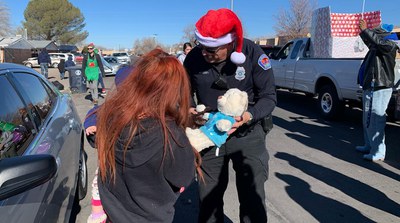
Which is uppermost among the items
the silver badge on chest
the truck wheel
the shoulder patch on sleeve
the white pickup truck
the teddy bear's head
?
the shoulder patch on sleeve

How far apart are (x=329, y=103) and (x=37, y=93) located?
21.6ft

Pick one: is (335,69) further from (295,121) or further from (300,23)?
(300,23)

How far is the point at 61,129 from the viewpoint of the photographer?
9.21 feet

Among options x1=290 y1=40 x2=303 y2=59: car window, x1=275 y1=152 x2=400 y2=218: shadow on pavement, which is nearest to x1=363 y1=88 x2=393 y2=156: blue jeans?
x1=275 y1=152 x2=400 y2=218: shadow on pavement

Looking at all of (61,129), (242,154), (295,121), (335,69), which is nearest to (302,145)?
(295,121)

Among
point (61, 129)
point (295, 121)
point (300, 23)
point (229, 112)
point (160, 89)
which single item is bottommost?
point (295, 121)

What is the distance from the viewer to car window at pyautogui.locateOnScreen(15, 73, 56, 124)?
2742mm

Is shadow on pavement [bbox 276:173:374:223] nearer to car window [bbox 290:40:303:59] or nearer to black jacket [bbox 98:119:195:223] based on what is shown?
black jacket [bbox 98:119:195:223]

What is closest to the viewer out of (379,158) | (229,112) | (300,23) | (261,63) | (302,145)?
(229,112)

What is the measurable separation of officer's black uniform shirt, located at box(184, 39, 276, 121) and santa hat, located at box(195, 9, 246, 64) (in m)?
0.22

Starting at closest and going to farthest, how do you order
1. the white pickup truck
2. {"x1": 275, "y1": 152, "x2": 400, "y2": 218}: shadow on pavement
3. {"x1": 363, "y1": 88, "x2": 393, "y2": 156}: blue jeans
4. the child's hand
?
the child's hand
{"x1": 275, "y1": 152, "x2": 400, "y2": 218}: shadow on pavement
{"x1": 363, "y1": 88, "x2": 393, "y2": 156}: blue jeans
the white pickup truck

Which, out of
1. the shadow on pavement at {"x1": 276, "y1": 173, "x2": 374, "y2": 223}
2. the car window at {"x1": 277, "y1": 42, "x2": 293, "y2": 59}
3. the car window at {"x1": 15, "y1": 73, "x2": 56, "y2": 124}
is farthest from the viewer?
the car window at {"x1": 277, "y1": 42, "x2": 293, "y2": 59}

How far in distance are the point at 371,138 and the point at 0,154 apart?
15.7 ft

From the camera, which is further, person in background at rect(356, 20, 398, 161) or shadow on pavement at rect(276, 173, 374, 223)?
person in background at rect(356, 20, 398, 161)
